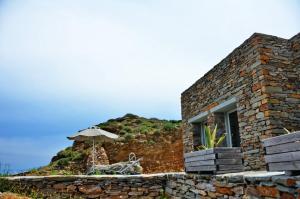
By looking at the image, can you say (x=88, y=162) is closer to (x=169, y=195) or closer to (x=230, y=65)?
(x=169, y=195)

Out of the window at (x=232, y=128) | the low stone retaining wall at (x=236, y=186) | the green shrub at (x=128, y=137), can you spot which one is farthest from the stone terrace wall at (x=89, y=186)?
the green shrub at (x=128, y=137)

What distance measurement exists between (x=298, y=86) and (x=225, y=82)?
2.13 metres

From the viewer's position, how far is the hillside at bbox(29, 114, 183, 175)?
17281mm

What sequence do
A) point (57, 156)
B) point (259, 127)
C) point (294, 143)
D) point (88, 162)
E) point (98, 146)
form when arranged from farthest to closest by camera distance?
point (57, 156) → point (98, 146) → point (88, 162) → point (259, 127) → point (294, 143)

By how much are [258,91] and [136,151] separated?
12295 mm

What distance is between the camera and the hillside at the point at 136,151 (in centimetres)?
1728

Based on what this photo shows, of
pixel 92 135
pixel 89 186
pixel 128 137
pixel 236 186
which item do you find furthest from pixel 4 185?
pixel 128 137

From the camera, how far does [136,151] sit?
1839cm

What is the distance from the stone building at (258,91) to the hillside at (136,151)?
9016 millimetres

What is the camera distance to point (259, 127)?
7.13 m

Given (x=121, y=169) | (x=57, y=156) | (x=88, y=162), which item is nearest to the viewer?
(x=121, y=169)

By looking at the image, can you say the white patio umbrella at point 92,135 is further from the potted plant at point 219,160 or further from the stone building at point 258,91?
the potted plant at point 219,160

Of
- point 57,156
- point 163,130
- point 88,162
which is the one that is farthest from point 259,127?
point 57,156

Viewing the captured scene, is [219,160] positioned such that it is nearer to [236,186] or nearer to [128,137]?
[236,186]
